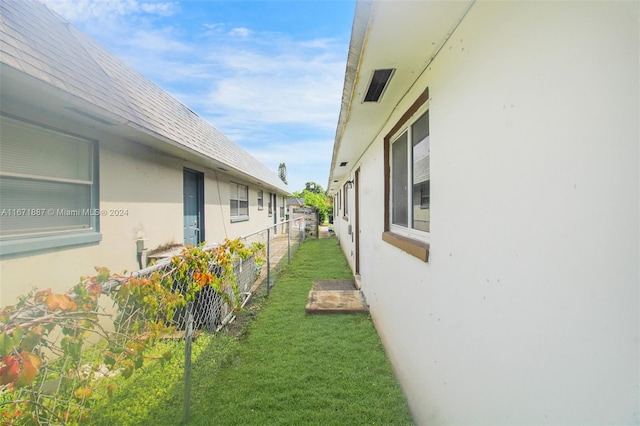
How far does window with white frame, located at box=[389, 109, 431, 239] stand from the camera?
265cm

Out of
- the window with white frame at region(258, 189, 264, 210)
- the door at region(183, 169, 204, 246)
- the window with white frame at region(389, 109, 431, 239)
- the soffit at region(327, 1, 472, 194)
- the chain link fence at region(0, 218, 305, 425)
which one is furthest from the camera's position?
the window with white frame at region(258, 189, 264, 210)

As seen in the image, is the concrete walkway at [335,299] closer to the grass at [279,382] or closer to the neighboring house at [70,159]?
the grass at [279,382]

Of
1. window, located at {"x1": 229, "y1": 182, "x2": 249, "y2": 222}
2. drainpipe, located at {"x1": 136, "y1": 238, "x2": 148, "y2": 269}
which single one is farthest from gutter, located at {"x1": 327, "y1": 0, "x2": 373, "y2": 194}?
window, located at {"x1": 229, "y1": 182, "x2": 249, "y2": 222}

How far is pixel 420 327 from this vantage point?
2426mm

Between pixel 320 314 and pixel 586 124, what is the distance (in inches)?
176

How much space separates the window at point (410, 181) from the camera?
2.60 m

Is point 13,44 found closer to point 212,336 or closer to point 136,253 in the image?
point 136,253

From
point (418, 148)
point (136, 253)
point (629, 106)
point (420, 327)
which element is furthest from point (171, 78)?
point (629, 106)

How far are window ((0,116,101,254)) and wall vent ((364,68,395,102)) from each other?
3.79m

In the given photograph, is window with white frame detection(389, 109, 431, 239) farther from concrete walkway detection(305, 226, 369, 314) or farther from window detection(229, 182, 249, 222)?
window detection(229, 182, 249, 222)

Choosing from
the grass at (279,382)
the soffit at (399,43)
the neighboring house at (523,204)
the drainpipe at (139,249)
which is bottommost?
the grass at (279,382)

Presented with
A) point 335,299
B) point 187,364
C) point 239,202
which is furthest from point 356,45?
point 239,202

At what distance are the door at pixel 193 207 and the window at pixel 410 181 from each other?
5.22m

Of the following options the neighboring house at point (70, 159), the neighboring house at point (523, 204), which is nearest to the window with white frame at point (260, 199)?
the neighboring house at point (70, 159)
